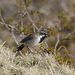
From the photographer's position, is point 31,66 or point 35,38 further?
point 35,38

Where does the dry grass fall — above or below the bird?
above

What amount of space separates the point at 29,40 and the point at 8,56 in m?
1.56

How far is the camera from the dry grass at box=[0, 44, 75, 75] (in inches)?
127

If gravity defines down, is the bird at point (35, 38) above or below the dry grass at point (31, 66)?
below

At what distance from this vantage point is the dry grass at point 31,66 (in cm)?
323

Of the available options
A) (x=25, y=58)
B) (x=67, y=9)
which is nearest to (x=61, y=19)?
(x=25, y=58)

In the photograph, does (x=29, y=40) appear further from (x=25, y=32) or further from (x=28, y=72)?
(x=28, y=72)

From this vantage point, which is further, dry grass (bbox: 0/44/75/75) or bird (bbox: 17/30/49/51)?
bird (bbox: 17/30/49/51)

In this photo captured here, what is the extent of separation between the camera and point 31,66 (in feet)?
11.5

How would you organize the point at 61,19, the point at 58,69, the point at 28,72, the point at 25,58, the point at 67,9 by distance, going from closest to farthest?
the point at 28,72
the point at 58,69
the point at 25,58
the point at 61,19
the point at 67,9

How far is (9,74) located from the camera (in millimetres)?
3291

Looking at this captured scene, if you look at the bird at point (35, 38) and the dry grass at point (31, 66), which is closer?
the dry grass at point (31, 66)

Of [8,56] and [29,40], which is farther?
[29,40]

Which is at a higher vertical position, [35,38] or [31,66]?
[31,66]
